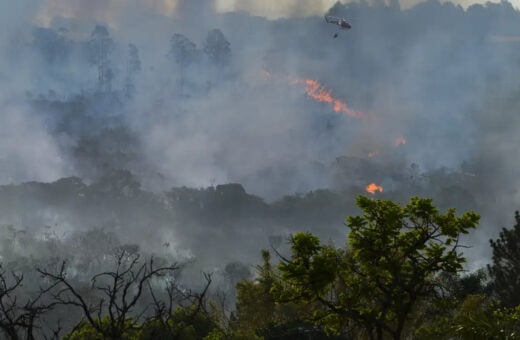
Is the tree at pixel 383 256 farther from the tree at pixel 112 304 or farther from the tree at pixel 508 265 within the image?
the tree at pixel 508 265

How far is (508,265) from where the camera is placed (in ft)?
130

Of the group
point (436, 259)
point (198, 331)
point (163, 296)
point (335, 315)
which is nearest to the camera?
point (436, 259)

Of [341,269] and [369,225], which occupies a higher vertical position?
[369,225]

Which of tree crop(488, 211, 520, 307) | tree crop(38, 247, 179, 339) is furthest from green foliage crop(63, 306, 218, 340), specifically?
tree crop(488, 211, 520, 307)

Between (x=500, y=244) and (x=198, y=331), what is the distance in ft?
88.6

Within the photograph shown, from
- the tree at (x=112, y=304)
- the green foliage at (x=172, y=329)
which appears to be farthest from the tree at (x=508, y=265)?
the tree at (x=112, y=304)

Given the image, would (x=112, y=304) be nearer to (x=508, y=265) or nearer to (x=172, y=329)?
(x=172, y=329)

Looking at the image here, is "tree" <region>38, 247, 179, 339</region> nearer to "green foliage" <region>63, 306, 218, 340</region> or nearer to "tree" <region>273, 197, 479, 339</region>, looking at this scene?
"green foliage" <region>63, 306, 218, 340</region>

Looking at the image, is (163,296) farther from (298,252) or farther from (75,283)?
(298,252)

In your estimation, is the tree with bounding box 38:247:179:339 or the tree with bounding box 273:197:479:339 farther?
the tree with bounding box 273:197:479:339

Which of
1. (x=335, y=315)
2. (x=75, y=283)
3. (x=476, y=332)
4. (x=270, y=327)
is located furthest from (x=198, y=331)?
(x=75, y=283)

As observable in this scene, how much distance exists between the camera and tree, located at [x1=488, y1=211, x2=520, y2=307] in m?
38.6

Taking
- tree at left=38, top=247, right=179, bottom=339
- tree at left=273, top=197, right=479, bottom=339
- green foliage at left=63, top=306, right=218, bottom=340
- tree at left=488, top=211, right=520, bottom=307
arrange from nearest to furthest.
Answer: tree at left=38, top=247, right=179, bottom=339 < tree at left=273, top=197, right=479, bottom=339 < green foliage at left=63, top=306, right=218, bottom=340 < tree at left=488, top=211, right=520, bottom=307

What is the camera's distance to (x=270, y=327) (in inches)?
1690
